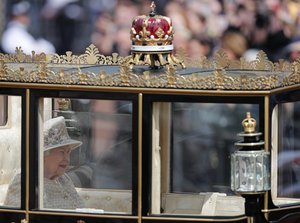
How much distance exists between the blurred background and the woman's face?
3.05m

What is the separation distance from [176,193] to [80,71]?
2.63 ft

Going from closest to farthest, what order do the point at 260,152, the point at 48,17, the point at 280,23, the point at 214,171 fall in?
the point at 260,152
the point at 214,171
the point at 280,23
the point at 48,17

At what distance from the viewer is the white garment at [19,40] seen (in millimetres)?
11156

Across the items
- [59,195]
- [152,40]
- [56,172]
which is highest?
[152,40]

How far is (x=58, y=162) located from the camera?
23.9ft

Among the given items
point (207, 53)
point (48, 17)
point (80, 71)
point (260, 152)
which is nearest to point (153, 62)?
point (80, 71)

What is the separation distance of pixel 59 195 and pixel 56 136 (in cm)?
31

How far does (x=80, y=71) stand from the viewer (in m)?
7.12

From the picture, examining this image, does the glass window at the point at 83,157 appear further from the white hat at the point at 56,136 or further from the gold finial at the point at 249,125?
the gold finial at the point at 249,125

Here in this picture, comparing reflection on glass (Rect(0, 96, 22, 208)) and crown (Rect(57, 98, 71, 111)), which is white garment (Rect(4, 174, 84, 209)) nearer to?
reflection on glass (Rect(0, 96, 22, 208))

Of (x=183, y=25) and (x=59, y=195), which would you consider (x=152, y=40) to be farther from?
(x=183, y=25)

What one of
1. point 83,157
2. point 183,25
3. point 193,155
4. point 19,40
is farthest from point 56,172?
point 19,40

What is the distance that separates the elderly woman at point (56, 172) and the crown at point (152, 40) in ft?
1.77

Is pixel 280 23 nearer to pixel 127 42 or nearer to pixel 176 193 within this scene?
pixel 127 42
